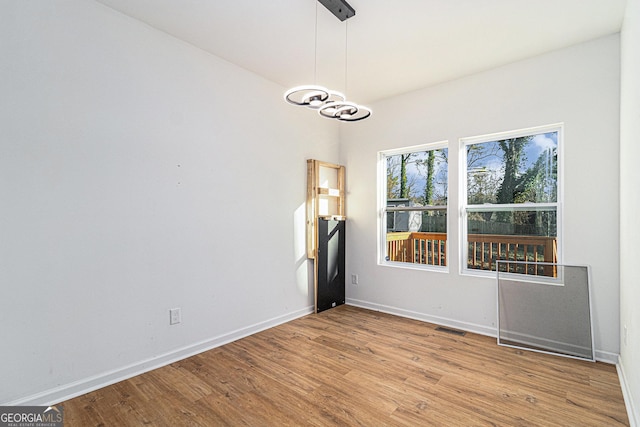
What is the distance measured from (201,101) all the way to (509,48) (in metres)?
2.87

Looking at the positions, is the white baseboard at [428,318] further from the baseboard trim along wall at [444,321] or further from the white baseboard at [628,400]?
the white baseboard at [628,400]

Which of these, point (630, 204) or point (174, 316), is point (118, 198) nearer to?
point (174, 316)

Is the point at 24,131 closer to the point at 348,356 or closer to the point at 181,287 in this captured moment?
the point at 181,287

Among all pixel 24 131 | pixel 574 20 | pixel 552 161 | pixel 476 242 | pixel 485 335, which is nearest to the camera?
pixel 24 131

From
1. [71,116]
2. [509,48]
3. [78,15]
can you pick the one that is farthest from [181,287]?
[509,48]

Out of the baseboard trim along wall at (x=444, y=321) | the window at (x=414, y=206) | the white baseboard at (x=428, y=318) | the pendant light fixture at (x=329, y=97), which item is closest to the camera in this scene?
the pendant light fixture at (x=329, y=97)

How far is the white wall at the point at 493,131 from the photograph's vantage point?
2.68m

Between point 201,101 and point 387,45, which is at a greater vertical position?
point 387,45

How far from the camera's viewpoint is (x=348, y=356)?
109 inches

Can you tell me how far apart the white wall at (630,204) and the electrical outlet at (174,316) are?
3.14 m

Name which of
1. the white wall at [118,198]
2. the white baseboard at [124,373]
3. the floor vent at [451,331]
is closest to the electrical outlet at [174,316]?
the white wall at [118,198]

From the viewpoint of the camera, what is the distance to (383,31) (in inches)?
104

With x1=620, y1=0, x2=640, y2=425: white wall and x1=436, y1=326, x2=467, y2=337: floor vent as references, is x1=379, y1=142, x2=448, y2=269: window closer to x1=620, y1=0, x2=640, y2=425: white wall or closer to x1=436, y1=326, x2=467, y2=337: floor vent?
x1=436, y1=326, x2=467, y2=337: floor vent

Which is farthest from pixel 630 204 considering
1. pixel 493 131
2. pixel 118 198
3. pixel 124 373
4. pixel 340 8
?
pixel 124 373
